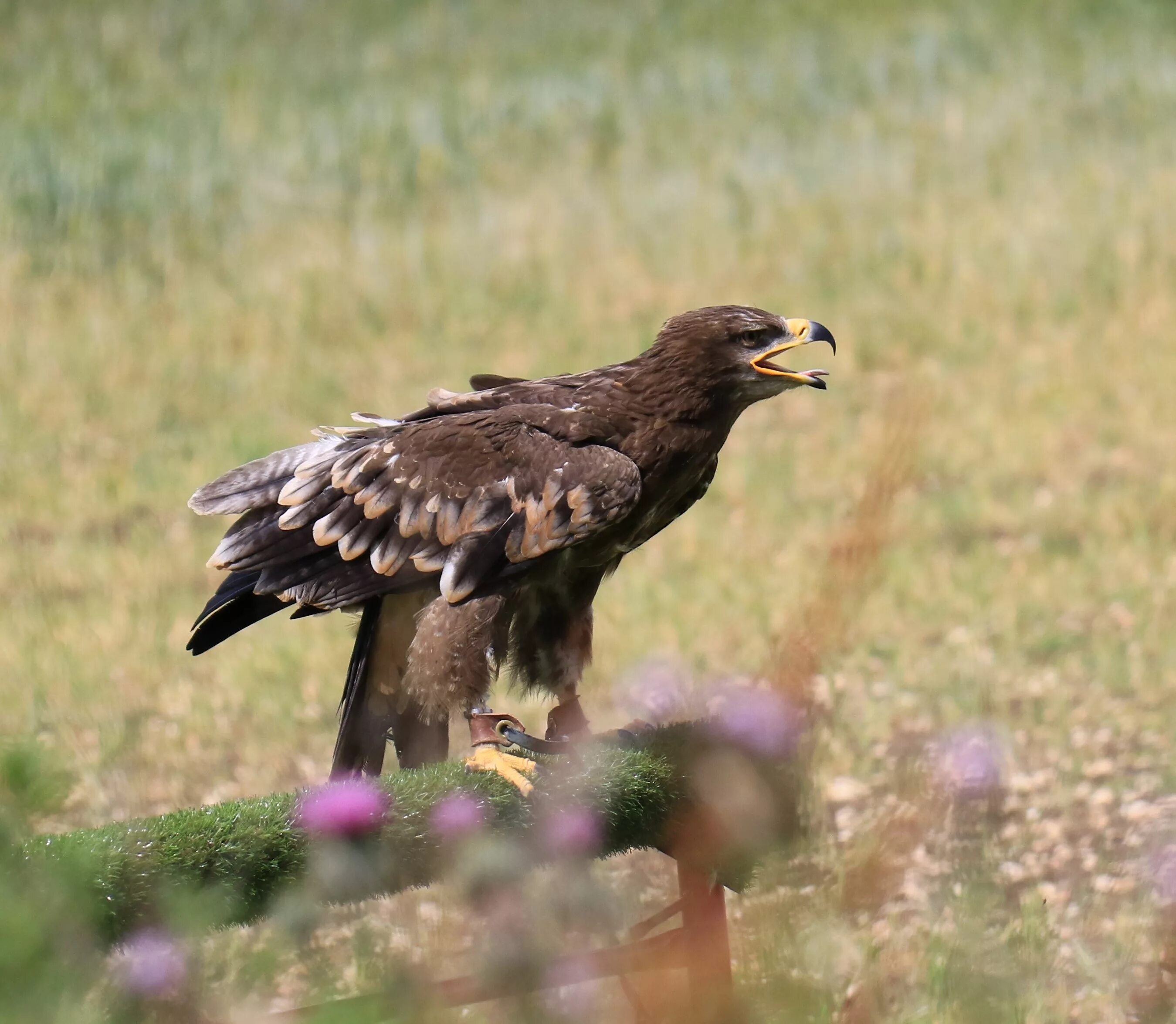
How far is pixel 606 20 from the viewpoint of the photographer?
48.8 ft

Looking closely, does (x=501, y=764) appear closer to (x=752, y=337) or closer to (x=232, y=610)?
(x=232, y=610)

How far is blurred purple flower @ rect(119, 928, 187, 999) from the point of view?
1.42 meters

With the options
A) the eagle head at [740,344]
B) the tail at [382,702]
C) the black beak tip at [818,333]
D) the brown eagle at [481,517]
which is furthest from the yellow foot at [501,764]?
the black beak tip at [818,333]

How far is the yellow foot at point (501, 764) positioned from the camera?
3.03 meters

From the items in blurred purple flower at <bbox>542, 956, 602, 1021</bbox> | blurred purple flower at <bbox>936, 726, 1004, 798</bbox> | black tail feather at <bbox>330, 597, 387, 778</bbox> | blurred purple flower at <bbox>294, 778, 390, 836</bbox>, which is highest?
blurred purple flower at <bbox>936, 726, 1004, 798</bbox>

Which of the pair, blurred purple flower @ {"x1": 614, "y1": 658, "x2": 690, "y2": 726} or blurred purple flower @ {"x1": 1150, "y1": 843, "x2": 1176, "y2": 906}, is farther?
blurred purple flower @ {"x1": 614, "y1": 658, "x2": 690, "y2": 726}

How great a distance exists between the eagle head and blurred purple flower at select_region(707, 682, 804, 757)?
1.14m

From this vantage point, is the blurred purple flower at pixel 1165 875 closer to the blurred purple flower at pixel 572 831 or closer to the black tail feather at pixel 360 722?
the blurred purple flower at pixel 572 831

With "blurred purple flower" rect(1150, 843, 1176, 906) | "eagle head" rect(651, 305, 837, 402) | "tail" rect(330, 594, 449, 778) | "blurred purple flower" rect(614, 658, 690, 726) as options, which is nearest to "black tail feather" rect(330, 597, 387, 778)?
"tail" rect(330, 594, 449, 778)

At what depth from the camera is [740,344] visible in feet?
11.4

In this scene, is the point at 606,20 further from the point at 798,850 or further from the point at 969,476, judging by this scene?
the point at 798,850

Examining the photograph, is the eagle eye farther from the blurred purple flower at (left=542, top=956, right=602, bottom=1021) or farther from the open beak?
the blurred purple flower at (left=542, top=956, right=602, bottom=1021)

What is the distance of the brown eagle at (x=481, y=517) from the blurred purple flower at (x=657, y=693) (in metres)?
1.13

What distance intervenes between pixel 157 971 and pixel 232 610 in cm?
233
